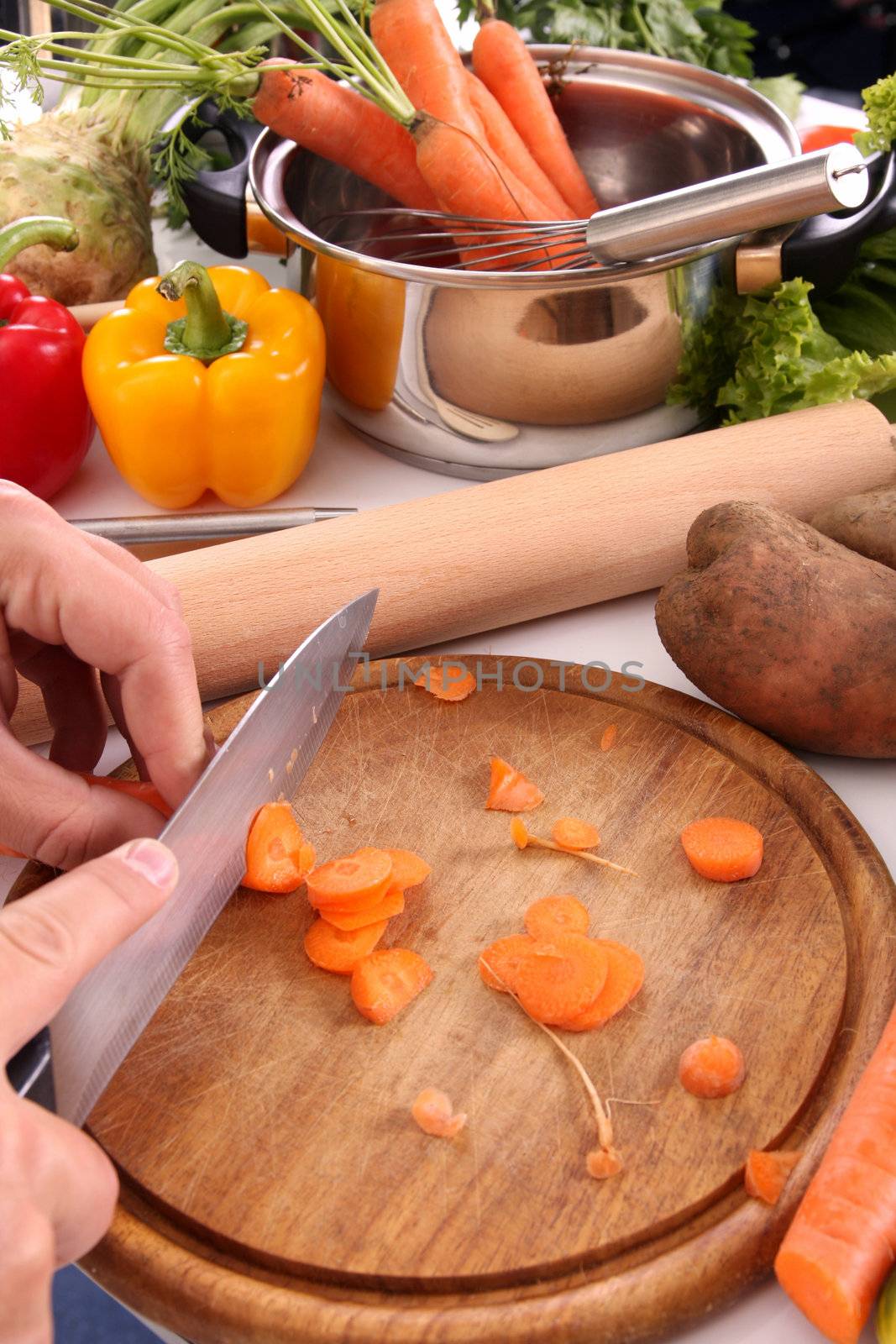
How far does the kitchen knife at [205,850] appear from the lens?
0.90 m

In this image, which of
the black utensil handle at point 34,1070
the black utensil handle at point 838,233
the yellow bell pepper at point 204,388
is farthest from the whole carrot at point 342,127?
the black utensil handle at point 34,1070

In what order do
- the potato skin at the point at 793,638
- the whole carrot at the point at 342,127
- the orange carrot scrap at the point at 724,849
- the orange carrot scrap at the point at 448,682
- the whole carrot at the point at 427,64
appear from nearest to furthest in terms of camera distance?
the orange carrot scrap at the point at 724,849 → the potato skin at the point at 793,638 → the orange carrot scrap at the point at 448,682 → the whole carrot at the point at 342,127 → the whole carrot at the point at 427,64

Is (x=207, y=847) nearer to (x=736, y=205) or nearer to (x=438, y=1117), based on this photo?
(x=438, y=1117)

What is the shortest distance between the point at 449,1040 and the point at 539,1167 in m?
0.14

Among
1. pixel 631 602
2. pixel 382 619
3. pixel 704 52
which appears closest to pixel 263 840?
pixel 382 619

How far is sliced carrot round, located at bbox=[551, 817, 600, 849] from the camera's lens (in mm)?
1190

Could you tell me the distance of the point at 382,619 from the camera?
145cm

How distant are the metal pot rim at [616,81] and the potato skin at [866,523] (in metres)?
0.39

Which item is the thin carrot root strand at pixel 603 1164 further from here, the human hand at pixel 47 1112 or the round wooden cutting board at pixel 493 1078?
the human hand at pixel 47 1112

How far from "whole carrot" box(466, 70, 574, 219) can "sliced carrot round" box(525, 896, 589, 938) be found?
121 cm

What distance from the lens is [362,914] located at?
1104mm

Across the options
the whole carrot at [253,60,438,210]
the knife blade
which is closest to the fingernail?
the knife blade

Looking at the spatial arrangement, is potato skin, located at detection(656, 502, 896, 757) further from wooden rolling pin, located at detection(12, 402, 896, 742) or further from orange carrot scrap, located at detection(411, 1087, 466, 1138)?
orange carrot scrap, located at detection(411, 1087, 466, 1138)

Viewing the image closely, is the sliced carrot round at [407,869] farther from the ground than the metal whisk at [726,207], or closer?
closer
